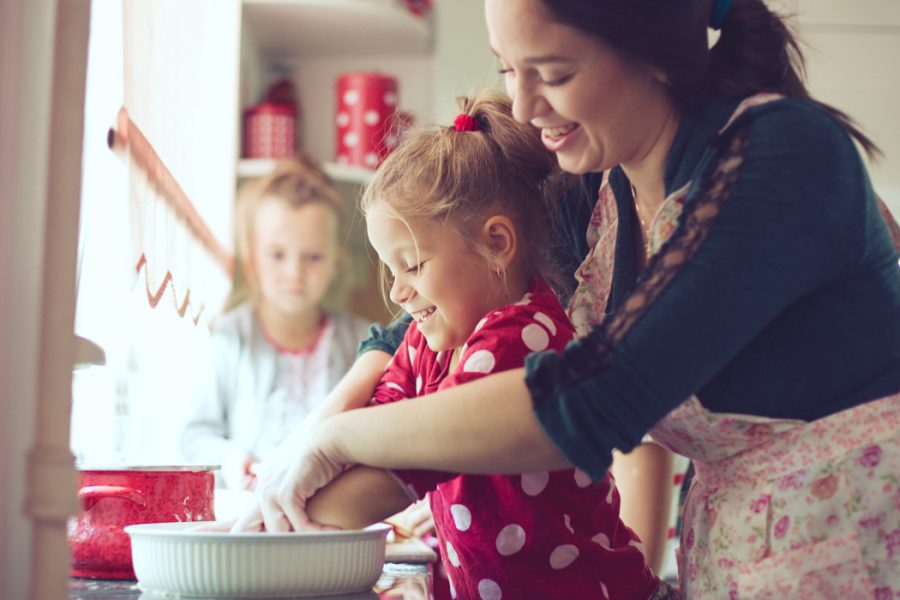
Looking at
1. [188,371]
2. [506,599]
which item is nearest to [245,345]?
[188,371]

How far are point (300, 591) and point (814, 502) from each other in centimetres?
42

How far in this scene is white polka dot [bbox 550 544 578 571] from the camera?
98 cm

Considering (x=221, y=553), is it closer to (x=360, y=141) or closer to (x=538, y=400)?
(x=538, y=400)

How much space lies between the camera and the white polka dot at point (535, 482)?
3.22ft

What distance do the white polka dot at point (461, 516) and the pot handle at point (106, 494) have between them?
0.29m

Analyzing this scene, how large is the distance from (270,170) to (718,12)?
2167 millimetres

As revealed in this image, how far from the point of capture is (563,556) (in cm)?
99

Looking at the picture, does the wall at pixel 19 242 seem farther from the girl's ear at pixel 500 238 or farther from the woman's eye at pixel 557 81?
the girl's ear at pixel 500 238

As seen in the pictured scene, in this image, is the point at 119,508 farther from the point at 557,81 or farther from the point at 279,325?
the point at 279,325

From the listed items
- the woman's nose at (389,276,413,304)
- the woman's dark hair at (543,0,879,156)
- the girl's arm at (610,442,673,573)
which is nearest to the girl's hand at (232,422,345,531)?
the woman's nose at (389,276,413,304)

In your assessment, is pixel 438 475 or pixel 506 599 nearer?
pixel 438 475

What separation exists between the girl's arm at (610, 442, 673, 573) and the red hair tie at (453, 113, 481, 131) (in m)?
0.74

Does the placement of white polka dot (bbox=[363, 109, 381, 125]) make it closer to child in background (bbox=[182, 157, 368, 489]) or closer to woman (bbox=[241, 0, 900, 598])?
child in background (bbox=[182, 157, 368, 489])

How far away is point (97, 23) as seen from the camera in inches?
49.6
